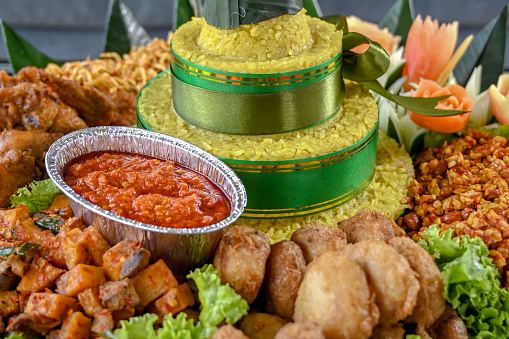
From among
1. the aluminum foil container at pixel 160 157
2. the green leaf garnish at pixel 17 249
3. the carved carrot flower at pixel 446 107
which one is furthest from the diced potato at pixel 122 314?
the carved carrot flower at pixel 446 107

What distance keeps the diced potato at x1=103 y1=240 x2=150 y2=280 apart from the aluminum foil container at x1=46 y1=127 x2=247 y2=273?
0.06m

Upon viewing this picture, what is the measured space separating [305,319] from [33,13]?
21.7 feet

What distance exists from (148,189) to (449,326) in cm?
136

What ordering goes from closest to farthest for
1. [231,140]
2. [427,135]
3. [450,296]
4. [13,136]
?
1. [450,296]
2. [231,140]
3. [13,136]
4. [427,135]

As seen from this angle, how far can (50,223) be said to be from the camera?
8.28 ft

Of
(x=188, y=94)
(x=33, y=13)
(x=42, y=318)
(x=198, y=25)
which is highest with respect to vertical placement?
(x=198, y=25)

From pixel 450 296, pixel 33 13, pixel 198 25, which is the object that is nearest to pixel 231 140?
pixel 198 25

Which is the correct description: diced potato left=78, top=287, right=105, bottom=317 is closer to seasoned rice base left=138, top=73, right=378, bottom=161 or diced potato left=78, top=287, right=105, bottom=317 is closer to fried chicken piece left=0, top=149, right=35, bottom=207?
seasoned rice base left=138, top=73, right=378, bottom=161

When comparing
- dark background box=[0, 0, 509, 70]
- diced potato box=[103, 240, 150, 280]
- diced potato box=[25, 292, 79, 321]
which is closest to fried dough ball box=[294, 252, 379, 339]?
diced potato box=[103, 240, 150, 280]

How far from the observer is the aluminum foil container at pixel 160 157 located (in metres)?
2.14

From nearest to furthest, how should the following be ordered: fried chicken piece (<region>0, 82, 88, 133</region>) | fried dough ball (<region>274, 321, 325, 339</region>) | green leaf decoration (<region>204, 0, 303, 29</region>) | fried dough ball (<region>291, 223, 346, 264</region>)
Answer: fried dough ball (<region>274, 321, 325, 339</region>), fried dough ball (<region>291, 223, 346, 264</region>), green leaf decoration (<region>204, 0, 303, 29</region>), fried chicken piece (<region>0, 82, 88, 133</region>)

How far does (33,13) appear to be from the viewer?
720cm

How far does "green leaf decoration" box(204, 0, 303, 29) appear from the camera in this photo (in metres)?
2.67

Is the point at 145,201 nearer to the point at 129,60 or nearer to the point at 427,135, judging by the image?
the point at 427,135
